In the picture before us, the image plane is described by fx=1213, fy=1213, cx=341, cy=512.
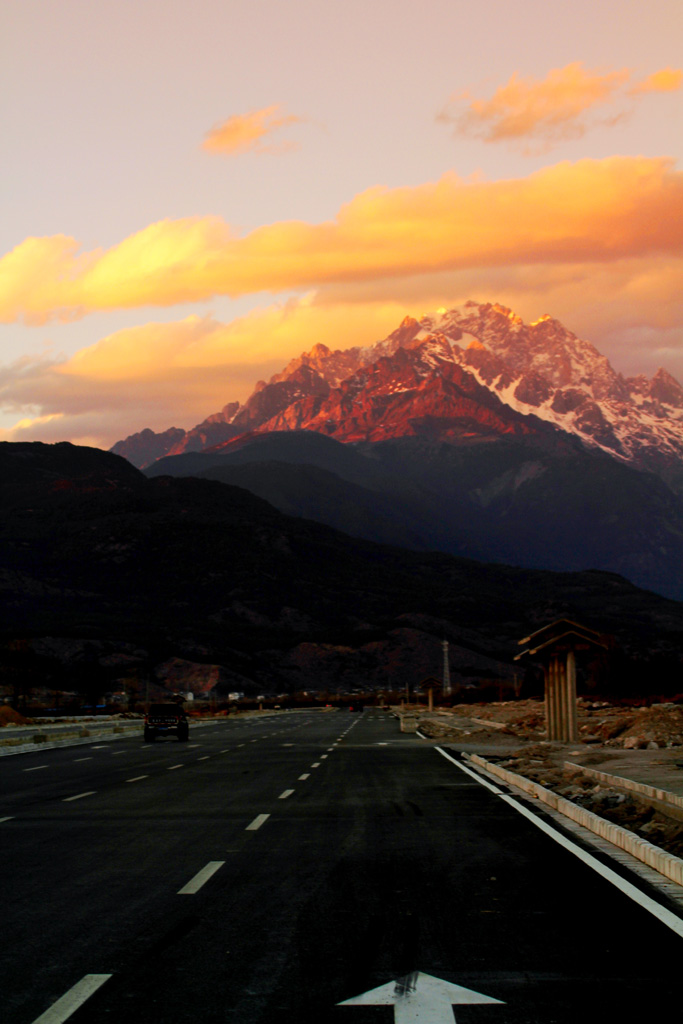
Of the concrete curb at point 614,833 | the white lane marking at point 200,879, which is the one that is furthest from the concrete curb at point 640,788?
the white lane marking at point 200,879

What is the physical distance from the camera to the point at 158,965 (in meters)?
7.88

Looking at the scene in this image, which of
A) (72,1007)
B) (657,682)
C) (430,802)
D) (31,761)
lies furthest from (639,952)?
(657,682)

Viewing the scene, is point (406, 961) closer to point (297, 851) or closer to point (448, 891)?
point (448, 891)

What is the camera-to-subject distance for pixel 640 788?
18500 mm

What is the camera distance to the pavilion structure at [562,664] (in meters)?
34.9

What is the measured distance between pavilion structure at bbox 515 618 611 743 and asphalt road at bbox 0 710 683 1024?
16140 mm

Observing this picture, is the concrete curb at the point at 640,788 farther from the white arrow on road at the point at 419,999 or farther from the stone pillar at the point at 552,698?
the stone pillar at the point at 552,698

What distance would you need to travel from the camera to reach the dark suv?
159 feet

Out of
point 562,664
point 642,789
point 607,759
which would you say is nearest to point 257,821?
point 642,789

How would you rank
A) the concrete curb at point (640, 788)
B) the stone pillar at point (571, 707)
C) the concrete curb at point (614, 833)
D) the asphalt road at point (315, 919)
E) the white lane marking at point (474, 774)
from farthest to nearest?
the stone pillar at point (571, 707), the white lane marking at point (474, 774), the concrete curb at point (640, 788), the concrete curb at point (614, 833), the asphalt road at point (315, 919)

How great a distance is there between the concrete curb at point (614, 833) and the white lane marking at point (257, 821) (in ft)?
13.9

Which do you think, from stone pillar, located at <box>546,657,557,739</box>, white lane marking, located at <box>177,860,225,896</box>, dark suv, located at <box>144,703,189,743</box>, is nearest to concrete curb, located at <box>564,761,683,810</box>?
white lane marking, located at <box>177,860,225,896</box>

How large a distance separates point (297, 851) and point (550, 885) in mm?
3597

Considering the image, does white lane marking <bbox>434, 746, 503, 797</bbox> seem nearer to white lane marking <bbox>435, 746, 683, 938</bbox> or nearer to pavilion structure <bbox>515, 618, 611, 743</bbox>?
white lane marking <bbox>435, 746, 683, 938</bbox>
